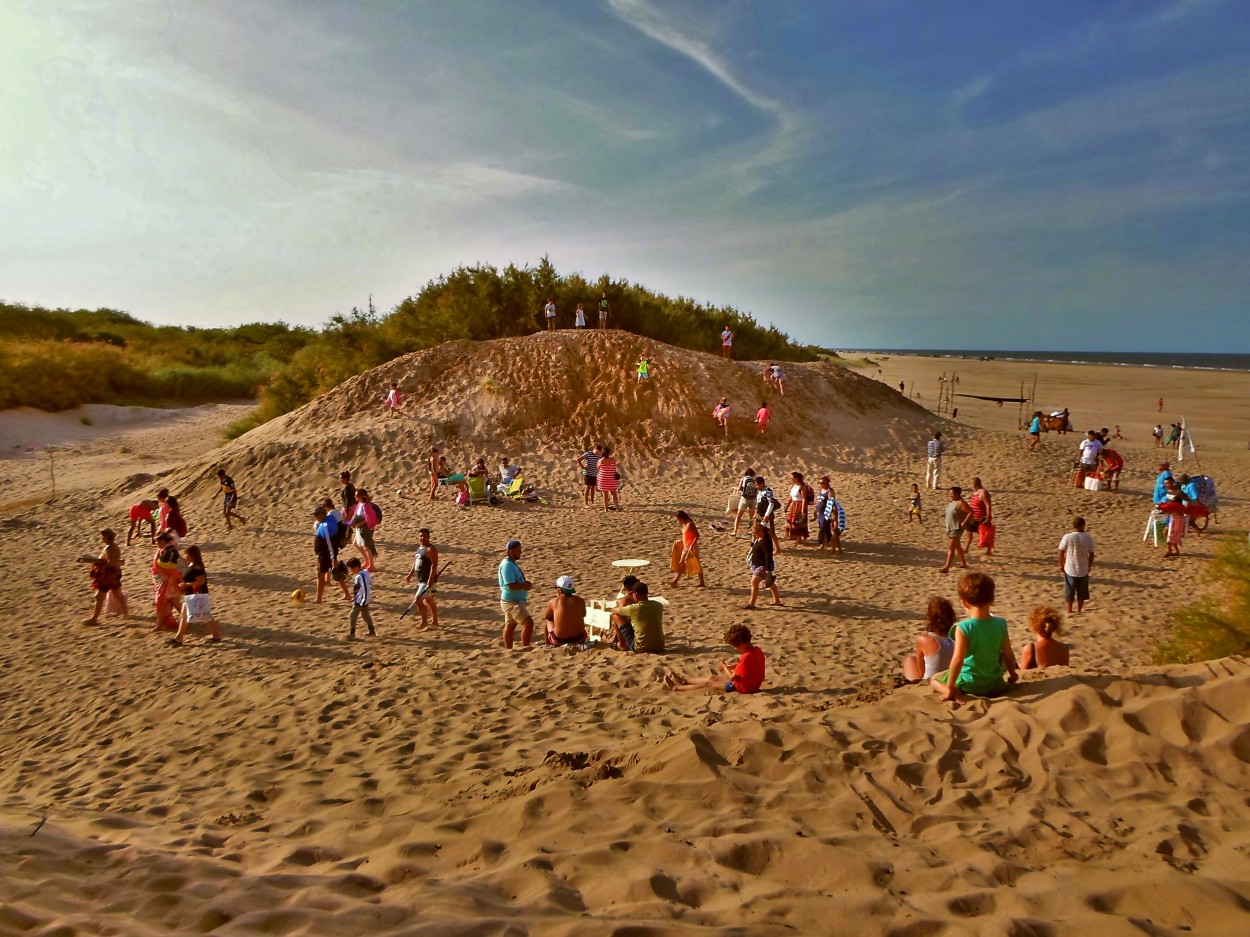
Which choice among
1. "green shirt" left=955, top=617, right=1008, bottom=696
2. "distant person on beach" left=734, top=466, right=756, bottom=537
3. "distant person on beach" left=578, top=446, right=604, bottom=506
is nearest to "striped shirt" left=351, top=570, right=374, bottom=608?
"green shirt" left=955, top=617, right=1008, bottom=696

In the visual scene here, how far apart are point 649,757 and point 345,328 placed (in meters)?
27.5

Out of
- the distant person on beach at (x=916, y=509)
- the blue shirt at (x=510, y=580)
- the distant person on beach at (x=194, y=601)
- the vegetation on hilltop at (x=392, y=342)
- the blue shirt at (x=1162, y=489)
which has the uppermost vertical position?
the vegetation on hilltop at (x=392, y=342)

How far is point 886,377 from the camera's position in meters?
69.4

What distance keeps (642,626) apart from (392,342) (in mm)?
22212

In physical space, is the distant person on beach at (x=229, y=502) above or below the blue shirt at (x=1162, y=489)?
below

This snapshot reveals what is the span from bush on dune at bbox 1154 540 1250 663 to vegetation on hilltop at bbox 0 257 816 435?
981 inches

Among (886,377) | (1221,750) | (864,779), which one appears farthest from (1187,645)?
(886,377)

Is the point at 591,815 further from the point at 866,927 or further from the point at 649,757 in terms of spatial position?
the point at 866,927

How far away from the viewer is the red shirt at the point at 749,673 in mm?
6789

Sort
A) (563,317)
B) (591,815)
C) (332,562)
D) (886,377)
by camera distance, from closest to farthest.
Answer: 1. (591,815)
2. (332,562)
3. (563,317)
4. (886,377)

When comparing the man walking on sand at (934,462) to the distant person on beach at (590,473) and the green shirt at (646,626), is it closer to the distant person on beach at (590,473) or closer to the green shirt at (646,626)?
the distant person on beach at (590,473)

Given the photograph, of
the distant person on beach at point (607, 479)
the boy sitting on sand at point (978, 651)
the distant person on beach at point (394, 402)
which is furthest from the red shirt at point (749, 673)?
the distant person on beach at point (394, 402)

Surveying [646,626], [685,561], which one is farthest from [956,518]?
[646,626]

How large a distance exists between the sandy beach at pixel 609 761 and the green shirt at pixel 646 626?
31cm
